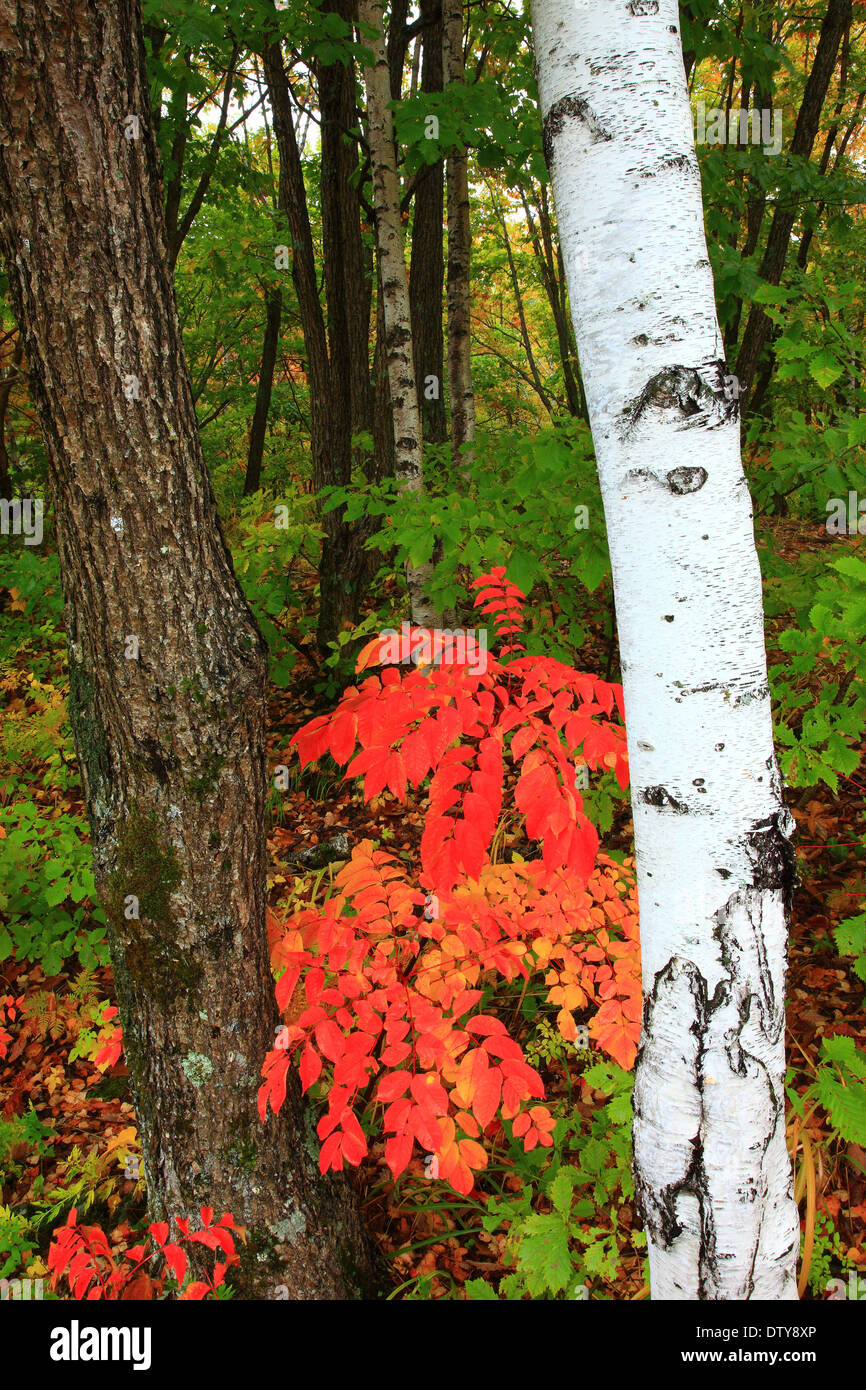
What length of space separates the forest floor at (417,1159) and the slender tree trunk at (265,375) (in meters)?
6.24

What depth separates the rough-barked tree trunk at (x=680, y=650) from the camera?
1.20 meters

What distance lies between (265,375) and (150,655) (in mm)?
8159

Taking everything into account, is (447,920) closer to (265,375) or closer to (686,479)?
(686,479)

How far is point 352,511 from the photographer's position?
3488 mm

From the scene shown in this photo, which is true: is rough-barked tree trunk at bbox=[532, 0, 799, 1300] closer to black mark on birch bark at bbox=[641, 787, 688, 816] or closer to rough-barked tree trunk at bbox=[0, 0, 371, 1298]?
black mark on birch bark at bbox=[641, 787, 688, 816]

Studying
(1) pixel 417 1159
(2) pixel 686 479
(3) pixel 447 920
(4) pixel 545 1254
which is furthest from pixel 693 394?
(1) pixel 417 1159

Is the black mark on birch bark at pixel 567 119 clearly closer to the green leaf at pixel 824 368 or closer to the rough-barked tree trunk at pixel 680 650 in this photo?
the rough-barked tree trunk at pixel 680 650

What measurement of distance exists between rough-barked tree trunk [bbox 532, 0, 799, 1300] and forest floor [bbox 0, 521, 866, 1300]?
0.69m

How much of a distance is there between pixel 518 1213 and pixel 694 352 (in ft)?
7.91

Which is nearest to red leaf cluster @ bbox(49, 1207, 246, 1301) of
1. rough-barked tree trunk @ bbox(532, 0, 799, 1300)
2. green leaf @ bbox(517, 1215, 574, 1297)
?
green leaf @ bbox(517, 1215, 574, 1297)

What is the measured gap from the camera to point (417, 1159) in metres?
2.61
